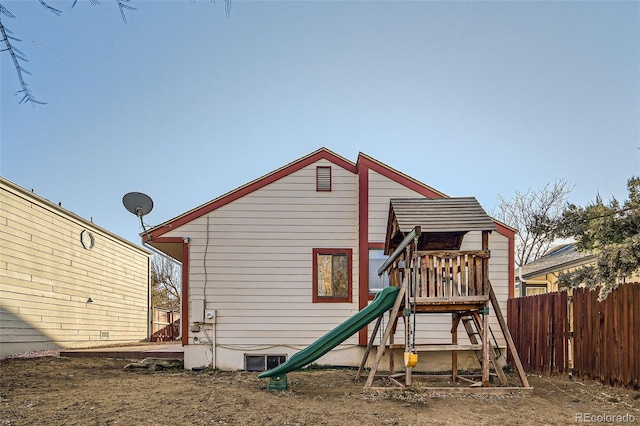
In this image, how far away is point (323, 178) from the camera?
11320mm

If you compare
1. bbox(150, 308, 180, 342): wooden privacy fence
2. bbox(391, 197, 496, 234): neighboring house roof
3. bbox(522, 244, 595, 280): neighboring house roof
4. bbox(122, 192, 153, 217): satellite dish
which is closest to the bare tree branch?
bbox(391, 197, 496, 234): neighboring house roof

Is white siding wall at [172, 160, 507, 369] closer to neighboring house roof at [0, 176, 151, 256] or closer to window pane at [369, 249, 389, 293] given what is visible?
window pane at [369, 249, 389, 293]

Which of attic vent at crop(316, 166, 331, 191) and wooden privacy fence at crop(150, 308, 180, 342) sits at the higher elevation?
attic vent at crop(316, 166, 331, 191)

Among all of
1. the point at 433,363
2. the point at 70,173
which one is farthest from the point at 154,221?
the point at 433,363

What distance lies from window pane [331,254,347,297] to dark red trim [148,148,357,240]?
199 cm

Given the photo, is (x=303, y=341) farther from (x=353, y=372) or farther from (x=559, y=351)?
(x=559, y=351)

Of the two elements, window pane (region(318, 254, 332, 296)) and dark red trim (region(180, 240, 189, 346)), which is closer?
dark red trim (region(180, 240, 189, 346))

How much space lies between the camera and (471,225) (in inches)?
316

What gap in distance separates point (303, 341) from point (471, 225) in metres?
4.66

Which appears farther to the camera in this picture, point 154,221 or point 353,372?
point 154,221

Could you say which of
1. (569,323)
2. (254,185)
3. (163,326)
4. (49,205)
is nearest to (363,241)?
(254,185)

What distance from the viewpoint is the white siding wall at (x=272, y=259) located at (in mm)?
10836

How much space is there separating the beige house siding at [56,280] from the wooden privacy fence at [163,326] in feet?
7.10

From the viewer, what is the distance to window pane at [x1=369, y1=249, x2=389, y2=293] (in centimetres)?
1102
